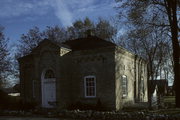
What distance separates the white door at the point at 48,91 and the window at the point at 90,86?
3056mm

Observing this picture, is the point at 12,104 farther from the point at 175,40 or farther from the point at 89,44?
the point at 175,40

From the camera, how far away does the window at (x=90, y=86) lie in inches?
809

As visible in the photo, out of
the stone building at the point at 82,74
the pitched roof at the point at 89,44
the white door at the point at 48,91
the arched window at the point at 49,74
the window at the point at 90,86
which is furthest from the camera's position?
the arched window at the point at 49,74

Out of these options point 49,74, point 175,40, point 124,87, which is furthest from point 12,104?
point 175,40

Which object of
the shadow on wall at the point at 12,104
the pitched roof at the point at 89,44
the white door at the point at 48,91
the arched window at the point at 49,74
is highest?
the pitched roof at the point at 89,44

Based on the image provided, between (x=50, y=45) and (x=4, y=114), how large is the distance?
7293mm

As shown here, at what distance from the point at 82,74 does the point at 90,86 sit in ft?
4.62

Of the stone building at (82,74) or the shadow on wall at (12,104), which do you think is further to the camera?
the shadow on wall at (12,104)

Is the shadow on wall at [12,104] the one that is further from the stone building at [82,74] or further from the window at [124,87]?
the window at [124,87]

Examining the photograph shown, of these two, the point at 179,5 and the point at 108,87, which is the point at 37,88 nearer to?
the point at 108,87

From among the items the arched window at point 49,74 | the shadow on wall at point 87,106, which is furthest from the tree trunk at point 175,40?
the arched window at point 49,74

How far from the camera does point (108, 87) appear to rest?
1986 centimetres

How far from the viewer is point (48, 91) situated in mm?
21516

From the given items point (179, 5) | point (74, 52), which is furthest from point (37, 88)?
point (179, 5)
